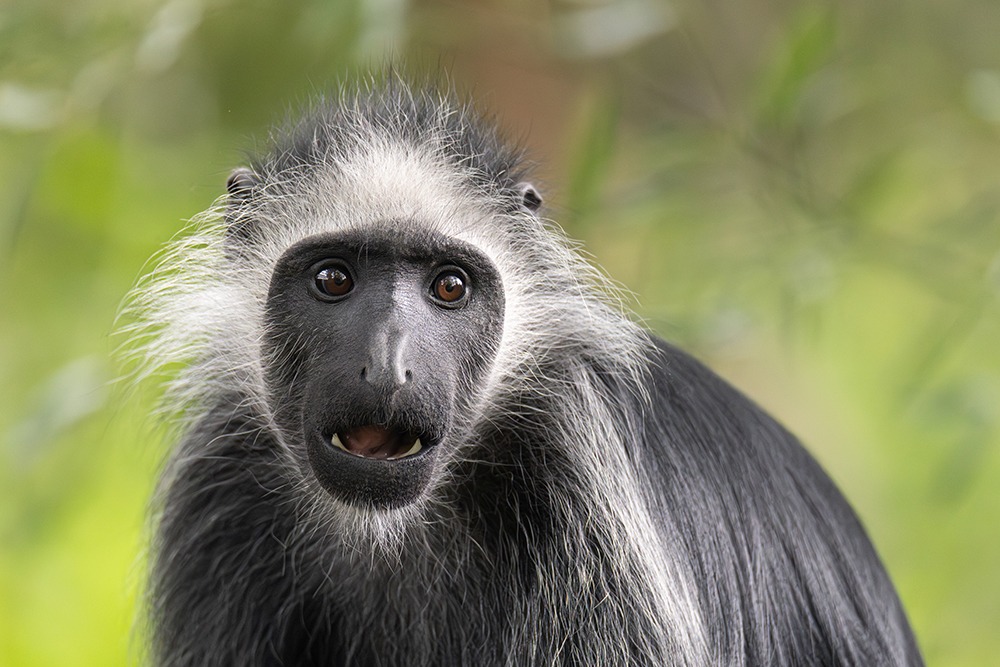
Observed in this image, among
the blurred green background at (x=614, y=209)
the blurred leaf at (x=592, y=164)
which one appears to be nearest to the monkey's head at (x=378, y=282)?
the blurred green background at (x=614, y=209)

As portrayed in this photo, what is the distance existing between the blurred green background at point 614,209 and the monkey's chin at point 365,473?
0.88 m

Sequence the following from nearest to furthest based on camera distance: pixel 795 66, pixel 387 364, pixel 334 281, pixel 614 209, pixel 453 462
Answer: pixel 387 364
pixel 334 281
pixel 453 462
pixel 795 66
pixel 614 209

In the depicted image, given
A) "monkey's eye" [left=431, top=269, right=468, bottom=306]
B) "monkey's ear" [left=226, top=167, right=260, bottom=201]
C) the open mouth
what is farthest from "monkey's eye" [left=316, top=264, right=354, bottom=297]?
"monkey's ear" [left=226, top=167, right=260, bottom=201]

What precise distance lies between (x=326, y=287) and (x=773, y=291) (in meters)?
2.97

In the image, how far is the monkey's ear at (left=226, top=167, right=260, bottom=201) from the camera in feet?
9.07

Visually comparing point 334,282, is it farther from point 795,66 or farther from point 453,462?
point 795,66

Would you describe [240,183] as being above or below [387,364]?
above

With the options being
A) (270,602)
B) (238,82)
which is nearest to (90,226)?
(238,82)

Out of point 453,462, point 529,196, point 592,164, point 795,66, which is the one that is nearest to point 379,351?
point 453,462

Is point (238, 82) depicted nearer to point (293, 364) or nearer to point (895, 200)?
point (895, 200)

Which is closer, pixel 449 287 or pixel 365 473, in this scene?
pixel 365 473

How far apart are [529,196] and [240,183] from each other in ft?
2.13

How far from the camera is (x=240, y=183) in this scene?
9.09ft

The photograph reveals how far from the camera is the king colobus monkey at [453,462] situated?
7.79ft
